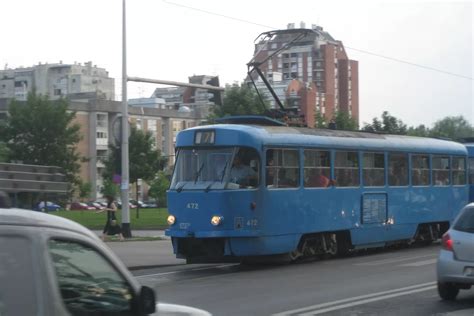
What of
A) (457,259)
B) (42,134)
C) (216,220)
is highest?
(42,134)

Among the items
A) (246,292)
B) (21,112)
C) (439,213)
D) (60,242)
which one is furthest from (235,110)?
(60,242)

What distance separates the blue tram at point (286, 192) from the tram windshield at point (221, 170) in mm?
21

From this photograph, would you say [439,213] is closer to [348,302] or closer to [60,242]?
[348,302]

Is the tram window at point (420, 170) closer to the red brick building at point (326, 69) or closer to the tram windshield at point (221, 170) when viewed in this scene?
the tram windshield at point (221, 170)

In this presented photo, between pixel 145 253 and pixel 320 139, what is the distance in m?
6.08

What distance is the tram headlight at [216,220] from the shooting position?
705 inches

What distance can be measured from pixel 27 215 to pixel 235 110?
4634 cm

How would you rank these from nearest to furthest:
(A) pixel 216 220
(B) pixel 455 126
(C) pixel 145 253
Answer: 1. (A) pixel 216 220
2. (C) pixel 145 253
3. (B) pixel 455 126

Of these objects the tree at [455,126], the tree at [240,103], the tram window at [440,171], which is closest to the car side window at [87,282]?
the tram window at [440,171]

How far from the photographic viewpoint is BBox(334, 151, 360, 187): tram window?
20.9 meters

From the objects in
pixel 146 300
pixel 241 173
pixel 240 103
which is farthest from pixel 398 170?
pixel 240 103

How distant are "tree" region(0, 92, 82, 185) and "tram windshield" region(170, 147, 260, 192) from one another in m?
35.8

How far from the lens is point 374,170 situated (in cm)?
2230

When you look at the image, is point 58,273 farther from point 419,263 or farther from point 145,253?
point 145,253
